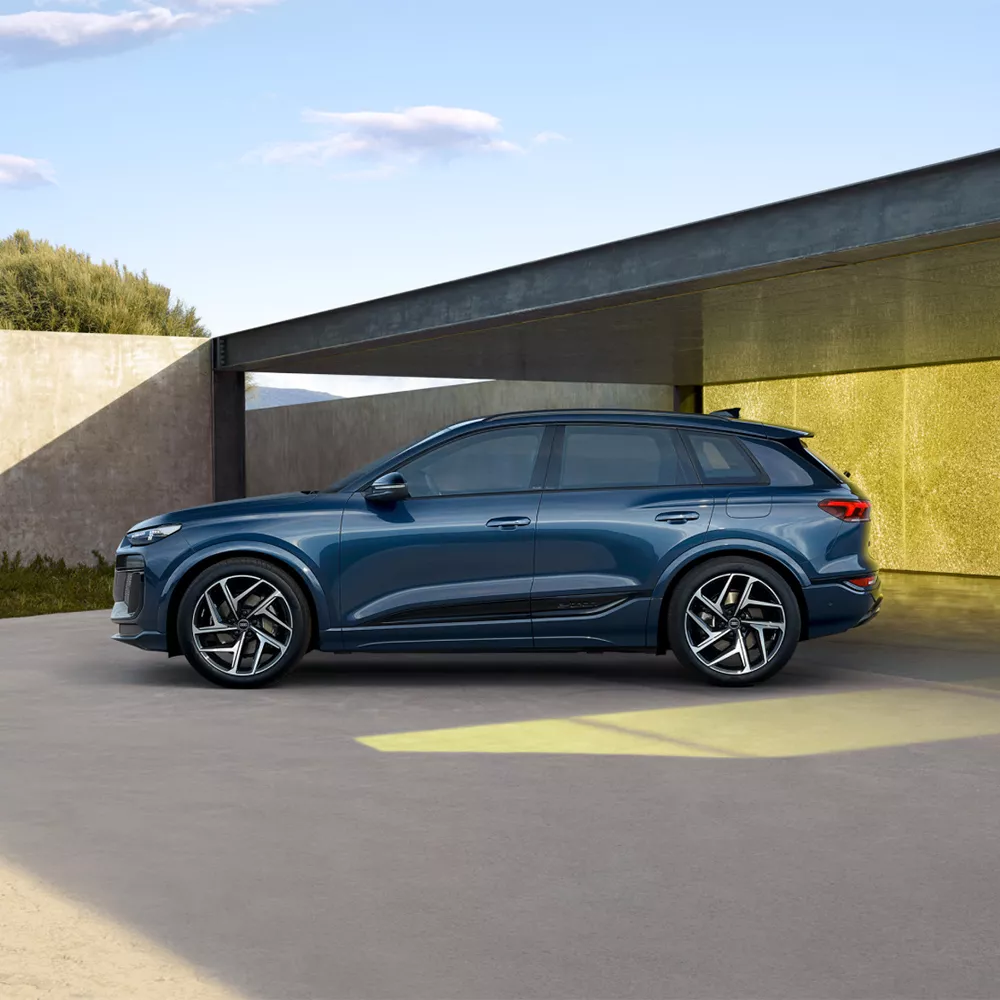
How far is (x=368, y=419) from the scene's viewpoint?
2861 cm

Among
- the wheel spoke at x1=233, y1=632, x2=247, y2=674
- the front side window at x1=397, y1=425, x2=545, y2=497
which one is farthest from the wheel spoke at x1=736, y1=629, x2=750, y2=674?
the wheel spoke at x1=233, y1=632, x2=247, y2=674

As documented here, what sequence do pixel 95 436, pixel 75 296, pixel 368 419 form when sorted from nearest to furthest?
pixel 95 436
pixel 368 419
pixel 75 296

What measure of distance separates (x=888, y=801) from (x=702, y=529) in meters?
2.94

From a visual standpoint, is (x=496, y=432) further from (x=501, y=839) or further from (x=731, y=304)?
(x=731, y=304)

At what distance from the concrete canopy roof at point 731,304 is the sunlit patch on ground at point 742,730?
8.88 feet

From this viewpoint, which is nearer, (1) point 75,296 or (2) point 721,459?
(2) point 721,459

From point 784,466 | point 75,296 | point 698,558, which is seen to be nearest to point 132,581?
point 698,558

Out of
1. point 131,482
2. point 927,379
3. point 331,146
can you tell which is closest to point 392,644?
point 131,482

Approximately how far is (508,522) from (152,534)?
2.07m

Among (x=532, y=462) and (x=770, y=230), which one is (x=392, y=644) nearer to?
(x=532, y=462)

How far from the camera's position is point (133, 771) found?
5867 millimetres

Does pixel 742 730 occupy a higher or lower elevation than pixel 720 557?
lower

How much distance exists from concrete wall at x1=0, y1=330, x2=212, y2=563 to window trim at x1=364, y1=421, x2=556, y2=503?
32.5ft

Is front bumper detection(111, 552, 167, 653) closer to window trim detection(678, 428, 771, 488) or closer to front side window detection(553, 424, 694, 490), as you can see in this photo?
front side window detection(553, 424, 694, 490)
